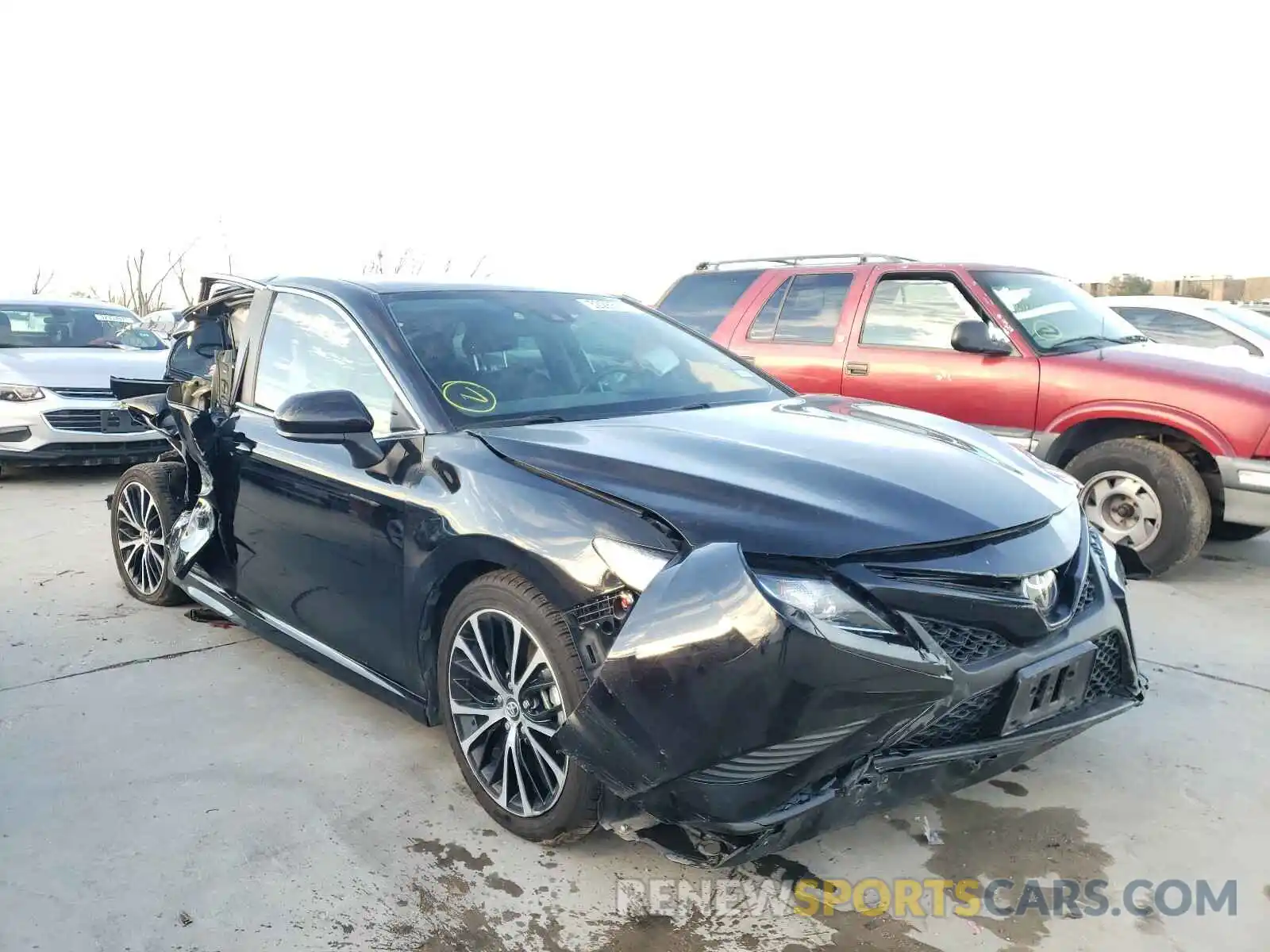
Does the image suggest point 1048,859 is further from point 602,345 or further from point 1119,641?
point 602,345

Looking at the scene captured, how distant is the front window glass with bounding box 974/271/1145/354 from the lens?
6082 millimetres

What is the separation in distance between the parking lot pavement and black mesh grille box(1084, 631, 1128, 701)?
1.36 feet

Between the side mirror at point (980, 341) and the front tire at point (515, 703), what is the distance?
4133 mm

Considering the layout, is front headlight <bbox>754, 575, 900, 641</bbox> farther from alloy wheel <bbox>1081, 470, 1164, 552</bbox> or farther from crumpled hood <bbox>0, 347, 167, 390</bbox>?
crumpled hood <bbox>0, 347, 167, 390</bbox>

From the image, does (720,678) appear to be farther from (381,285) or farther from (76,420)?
(76,420)

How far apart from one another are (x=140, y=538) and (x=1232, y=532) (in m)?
Answer: 6.33

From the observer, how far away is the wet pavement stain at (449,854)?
281cm

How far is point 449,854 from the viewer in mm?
2869

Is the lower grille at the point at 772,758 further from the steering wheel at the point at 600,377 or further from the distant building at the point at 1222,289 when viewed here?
the distant building at the point at 1222,289

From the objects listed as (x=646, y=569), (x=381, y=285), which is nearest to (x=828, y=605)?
(x=646, y=569)

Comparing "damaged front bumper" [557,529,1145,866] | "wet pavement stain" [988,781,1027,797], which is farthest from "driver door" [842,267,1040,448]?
"damaged front bumper" [557,529,1145,866]

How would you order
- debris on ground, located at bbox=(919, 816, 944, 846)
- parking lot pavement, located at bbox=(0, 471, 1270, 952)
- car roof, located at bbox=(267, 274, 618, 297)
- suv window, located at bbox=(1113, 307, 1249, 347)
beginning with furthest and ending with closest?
suv window, located at bbox=(1113, 307, 1249, 347)
car roof, located at bbox=(267, 274, 618, 297)
debris on ground, located at bbox=(919, 816, 944, 846)
parking lot pavement, located at bbox=(0, 471, 1270, 952)

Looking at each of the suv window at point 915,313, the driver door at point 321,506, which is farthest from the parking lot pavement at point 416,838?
the suv window at point 915,313

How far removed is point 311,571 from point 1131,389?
14.5ft
